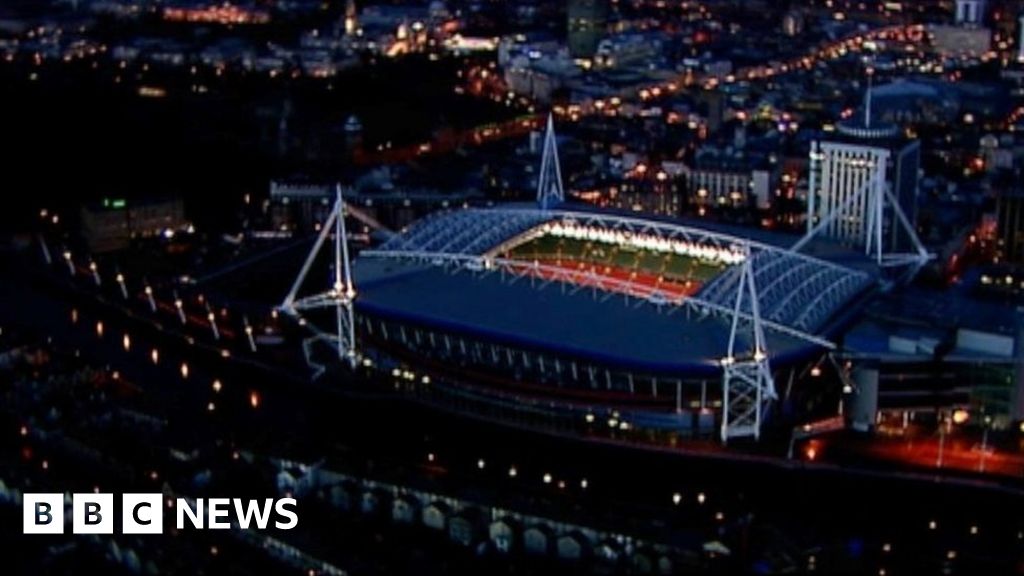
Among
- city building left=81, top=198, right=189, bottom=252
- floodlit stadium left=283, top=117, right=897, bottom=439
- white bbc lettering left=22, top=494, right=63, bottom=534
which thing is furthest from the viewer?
city building left=81, top=198, right=189, bottom=252

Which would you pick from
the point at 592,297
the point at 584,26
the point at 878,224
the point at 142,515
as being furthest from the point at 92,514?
the point at 584,26

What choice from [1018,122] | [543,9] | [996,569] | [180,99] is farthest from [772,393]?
[543,9]

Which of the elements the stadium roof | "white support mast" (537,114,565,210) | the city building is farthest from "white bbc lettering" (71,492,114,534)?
the city building

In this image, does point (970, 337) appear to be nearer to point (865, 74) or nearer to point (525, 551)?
point (525, 551)

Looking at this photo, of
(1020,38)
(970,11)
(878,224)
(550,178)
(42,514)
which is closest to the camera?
(42,514)

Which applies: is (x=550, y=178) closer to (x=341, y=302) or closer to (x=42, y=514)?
(x=341, y=302)

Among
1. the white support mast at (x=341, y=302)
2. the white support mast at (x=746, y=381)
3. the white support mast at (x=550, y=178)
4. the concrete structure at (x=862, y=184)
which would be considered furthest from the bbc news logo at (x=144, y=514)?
the concrete structure at (x=862, y=184)

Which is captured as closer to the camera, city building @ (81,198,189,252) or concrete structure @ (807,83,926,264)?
concrete structure @ (807,83,926,264)

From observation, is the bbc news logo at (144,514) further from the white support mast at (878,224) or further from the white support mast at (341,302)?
the white support mast at (878,224)

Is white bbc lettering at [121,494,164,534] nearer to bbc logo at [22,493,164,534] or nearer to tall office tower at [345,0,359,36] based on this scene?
bbc logo at [22,493,164,534]
